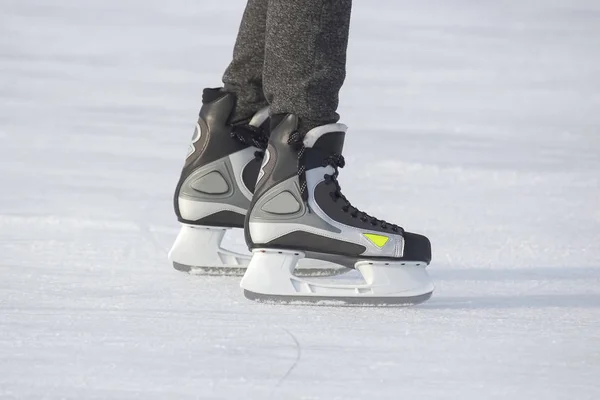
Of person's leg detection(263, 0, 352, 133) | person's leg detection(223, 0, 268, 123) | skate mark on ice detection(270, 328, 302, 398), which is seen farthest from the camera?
person's leg detection(223, 0, 268, 123)

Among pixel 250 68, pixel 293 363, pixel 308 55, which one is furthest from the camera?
pixel 250 68

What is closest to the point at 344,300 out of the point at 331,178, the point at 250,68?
the point at 331,178

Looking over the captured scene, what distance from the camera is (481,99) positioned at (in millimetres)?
4953

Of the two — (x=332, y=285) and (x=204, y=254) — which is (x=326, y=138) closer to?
(x=332, y=285)

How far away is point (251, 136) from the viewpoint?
1900 mm

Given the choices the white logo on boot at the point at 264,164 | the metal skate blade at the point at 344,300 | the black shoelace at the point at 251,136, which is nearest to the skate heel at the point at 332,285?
the metal skate blade at the point at 344,300

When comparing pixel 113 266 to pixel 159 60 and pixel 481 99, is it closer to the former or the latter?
pixel 481 99

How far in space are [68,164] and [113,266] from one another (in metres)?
1.19

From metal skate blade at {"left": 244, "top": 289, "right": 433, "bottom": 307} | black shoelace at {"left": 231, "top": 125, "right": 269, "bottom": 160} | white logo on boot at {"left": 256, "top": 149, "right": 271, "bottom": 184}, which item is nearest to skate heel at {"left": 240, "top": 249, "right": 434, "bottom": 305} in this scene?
metal skate blade at {"left": 244, "top": 289, "right": 433, "bottom": 307}

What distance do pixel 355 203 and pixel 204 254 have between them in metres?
0.74

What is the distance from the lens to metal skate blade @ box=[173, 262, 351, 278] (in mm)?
1914

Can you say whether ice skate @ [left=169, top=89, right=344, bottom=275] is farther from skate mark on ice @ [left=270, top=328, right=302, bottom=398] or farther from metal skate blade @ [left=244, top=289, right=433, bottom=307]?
skate mark on ice @ [left=270, top=328, right=302, bottom=398]

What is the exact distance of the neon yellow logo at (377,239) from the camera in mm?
1723

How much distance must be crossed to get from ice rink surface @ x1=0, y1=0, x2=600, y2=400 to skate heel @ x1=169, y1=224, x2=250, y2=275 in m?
0.04
